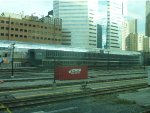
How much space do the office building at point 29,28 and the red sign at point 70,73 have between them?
377ft

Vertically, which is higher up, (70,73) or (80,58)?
(80,58)

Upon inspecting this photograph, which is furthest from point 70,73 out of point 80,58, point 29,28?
point 29,28

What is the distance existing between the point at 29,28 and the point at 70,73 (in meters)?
129

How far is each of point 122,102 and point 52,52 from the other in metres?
82.0

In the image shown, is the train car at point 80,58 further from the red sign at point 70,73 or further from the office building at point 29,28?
the office building at point 29,28

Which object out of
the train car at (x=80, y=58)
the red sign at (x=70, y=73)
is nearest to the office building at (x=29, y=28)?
the train car at (x=80, y=58)

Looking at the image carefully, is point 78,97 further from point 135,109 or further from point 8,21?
point 8,21

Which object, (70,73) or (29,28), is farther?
(29,28)

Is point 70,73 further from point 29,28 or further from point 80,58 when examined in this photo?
point 29,28

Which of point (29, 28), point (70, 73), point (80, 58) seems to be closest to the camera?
point (70, 73)

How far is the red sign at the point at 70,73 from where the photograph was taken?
110ft

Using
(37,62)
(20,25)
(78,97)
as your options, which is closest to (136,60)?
(20,25)

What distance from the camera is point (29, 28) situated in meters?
160

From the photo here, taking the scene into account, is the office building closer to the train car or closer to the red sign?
the train car
